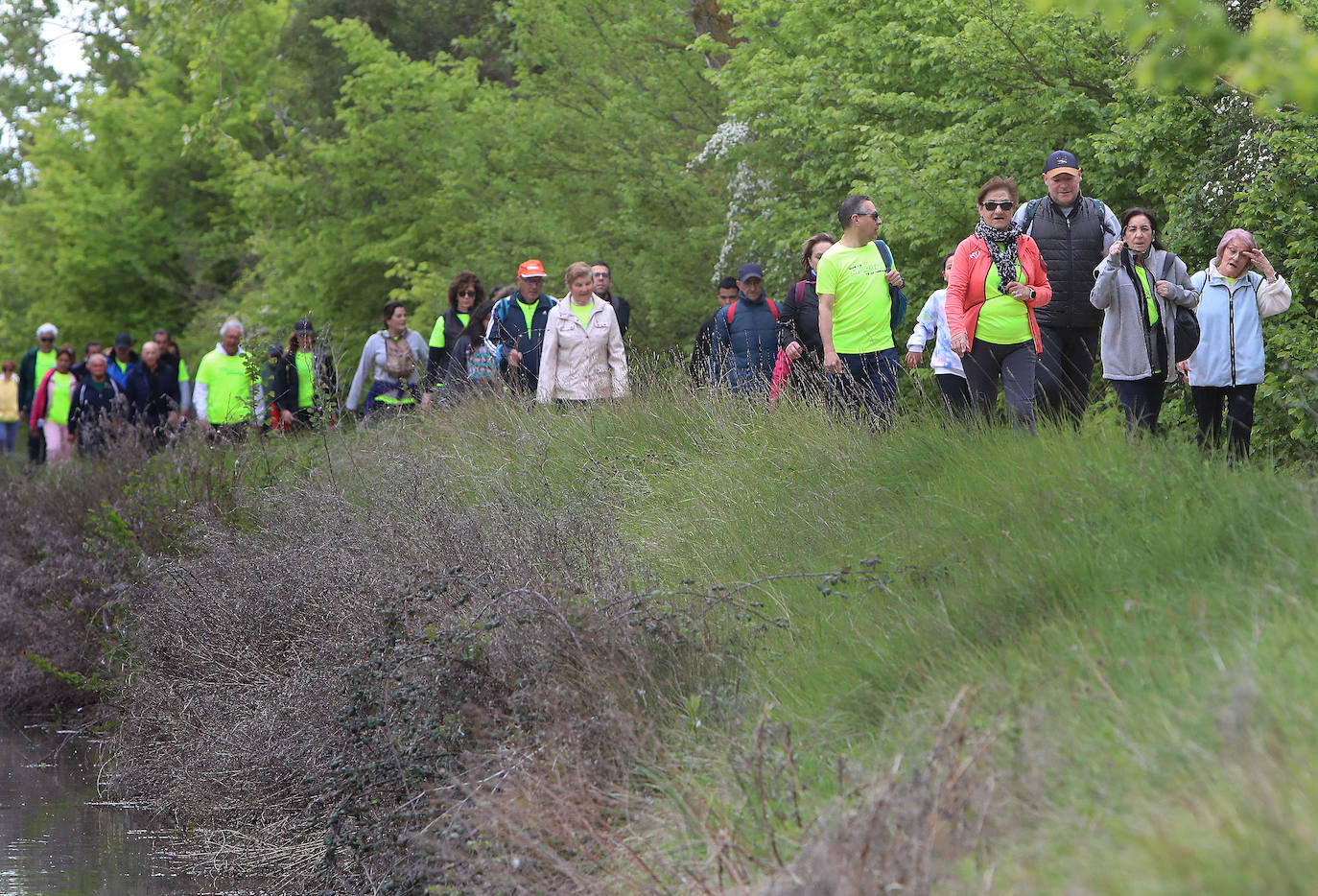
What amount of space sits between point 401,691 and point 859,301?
4700 millimetres

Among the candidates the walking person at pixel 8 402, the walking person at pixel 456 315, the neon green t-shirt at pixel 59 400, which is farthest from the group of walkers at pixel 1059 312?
the walking person at pixel 8 402

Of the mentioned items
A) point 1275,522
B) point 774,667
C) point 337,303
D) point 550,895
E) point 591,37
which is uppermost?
point 591,37

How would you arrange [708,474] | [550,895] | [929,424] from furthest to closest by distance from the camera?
[708,474]
[929,424]
[550,895]

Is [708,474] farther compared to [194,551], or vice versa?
[194,551]

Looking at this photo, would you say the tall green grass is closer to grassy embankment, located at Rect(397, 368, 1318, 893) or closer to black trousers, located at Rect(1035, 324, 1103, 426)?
grassy embankment, located at Rect(397, 368, 1318, 893)

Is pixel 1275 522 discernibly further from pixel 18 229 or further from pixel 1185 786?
pixel 18 229

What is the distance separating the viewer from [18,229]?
41.9 m

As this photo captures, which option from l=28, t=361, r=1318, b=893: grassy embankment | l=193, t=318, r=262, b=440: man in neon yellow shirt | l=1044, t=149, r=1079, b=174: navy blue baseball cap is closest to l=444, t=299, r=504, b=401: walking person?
l=193, t=318, r=262, b=440: man in neon yellow shirt

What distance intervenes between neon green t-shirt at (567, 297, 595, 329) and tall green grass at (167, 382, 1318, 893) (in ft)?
11.6

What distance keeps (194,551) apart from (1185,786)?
803 centimetres

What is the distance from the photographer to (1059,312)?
8.95m

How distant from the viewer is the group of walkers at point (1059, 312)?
8.70m

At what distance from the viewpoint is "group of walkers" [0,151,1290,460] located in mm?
8734

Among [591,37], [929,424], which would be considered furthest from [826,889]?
[591,37]
